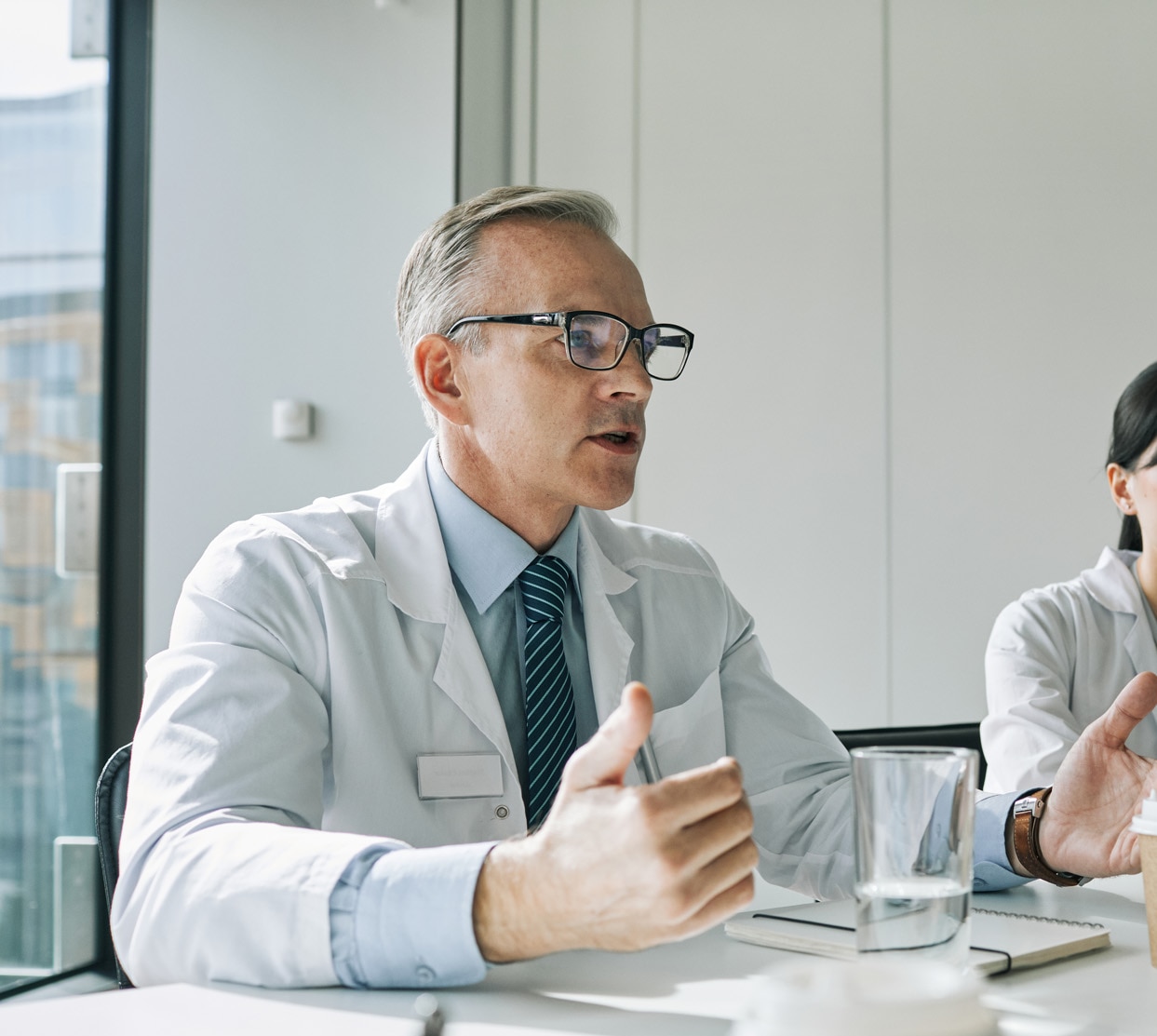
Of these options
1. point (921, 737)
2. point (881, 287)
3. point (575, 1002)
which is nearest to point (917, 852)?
point (575, 1002)

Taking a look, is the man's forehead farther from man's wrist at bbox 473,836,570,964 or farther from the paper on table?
the paper on table

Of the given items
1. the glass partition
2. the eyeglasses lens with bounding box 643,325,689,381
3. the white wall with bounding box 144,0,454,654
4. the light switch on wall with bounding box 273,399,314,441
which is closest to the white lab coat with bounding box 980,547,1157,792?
the eyeglasses lens with bounding box 643,325,689,381

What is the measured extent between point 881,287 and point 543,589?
2.21 metres

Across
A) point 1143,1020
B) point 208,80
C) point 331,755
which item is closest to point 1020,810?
point 1143,1020

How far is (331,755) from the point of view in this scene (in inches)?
51.8

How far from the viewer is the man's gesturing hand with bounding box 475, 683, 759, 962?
2.64 feet

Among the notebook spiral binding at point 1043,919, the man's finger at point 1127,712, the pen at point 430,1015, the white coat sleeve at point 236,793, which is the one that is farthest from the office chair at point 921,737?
the pen at point 430,1015

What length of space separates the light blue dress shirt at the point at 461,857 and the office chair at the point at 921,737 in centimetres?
70

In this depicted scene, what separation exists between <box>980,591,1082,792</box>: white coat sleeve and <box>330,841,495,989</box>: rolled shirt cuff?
47.7 inches

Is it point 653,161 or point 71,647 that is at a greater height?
point 653,161

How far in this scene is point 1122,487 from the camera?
7.56 ft

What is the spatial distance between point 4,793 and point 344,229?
65.7 inches

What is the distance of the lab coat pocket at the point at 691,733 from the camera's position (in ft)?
5.03

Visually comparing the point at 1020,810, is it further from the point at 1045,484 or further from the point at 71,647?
the point at 71,647
